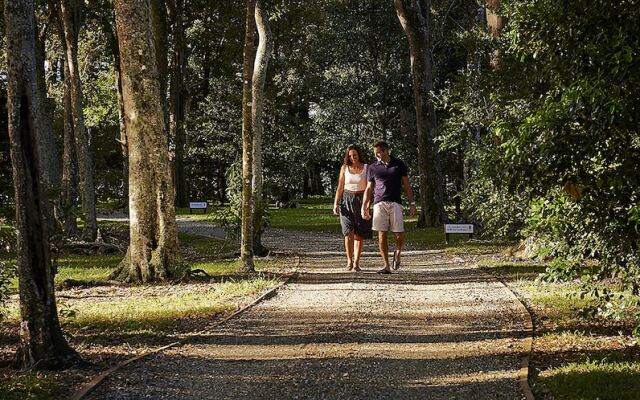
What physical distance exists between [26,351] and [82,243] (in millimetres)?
15339

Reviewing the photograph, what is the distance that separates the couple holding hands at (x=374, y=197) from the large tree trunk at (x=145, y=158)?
2.85 m

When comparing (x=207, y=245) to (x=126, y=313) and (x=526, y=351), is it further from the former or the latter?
(x=526, y=351)

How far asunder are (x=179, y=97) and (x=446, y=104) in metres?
29.7

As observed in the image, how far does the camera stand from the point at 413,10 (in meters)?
29.1

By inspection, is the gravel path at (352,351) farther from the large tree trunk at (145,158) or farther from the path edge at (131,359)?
the large tree trunk at (145,158)

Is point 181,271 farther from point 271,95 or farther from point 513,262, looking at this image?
point 271,95

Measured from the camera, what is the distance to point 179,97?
157 feet

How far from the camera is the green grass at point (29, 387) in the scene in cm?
641

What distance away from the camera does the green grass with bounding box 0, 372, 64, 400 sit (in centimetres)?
641

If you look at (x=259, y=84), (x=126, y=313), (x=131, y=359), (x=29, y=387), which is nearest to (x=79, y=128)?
(x=259, y=84)

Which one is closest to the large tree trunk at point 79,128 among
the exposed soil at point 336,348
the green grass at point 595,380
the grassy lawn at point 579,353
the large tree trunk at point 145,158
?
the large tree trunk at point 145,158

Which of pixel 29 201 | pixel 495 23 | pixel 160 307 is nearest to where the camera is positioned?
pixel 29 201

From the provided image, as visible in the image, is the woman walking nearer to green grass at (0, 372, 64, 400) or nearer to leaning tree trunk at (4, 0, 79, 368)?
leaning tree trunk at (4, 0, 79, 368)

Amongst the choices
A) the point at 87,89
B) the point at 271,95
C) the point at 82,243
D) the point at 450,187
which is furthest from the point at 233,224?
the point at 87,89
